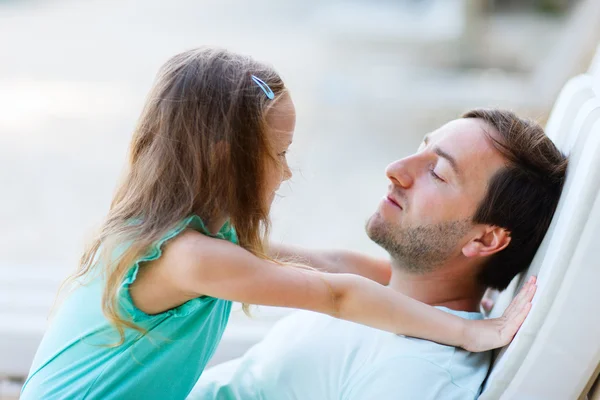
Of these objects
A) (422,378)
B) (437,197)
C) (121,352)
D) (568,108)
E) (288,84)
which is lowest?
(288,84)

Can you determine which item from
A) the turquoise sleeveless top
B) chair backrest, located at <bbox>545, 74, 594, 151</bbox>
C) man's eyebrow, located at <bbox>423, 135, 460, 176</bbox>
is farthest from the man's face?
the turquoise sleeveless top

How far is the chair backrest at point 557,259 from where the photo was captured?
40.3 inches

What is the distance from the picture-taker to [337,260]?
160 cm

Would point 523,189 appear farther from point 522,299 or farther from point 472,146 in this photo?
point 522,299

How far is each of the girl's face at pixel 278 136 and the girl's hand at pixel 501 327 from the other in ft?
1.44

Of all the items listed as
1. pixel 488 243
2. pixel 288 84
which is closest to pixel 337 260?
pixel 488 243

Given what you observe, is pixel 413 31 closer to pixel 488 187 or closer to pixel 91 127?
pixel 91 127

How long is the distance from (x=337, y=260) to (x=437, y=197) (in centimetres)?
33

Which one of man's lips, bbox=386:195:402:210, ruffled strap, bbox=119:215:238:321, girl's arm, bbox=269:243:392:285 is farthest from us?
girl's arm, bbox=269:243:392:285

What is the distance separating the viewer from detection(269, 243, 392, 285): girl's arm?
60.0 inches

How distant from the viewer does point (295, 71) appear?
618cm

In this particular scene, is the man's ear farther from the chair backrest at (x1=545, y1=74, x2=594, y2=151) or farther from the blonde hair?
the blonde hair

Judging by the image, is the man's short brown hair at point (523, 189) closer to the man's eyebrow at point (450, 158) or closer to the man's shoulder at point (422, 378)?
the man's eyebrow at point (450, 158)

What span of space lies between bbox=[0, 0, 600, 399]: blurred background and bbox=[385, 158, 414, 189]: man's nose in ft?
0.67
